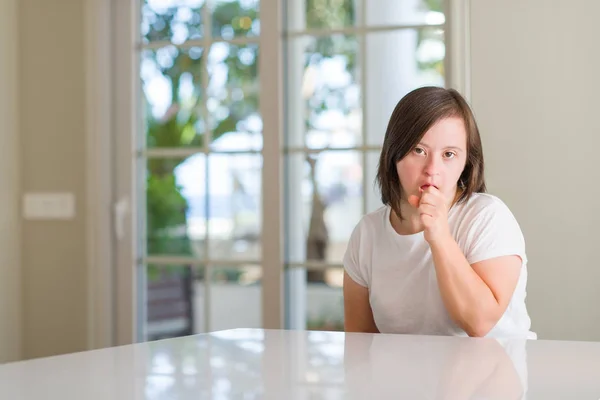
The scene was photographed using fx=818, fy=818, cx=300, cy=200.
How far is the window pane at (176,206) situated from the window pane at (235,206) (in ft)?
0.18

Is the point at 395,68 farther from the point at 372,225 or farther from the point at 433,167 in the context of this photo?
the point at 433,167

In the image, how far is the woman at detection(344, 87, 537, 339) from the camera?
1580mm

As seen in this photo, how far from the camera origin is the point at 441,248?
1.58m

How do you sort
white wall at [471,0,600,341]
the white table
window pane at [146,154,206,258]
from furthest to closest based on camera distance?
window pane at [146,154,206,258], white wall at [471,0,600,341], the white table

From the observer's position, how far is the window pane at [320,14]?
3277 millimetres

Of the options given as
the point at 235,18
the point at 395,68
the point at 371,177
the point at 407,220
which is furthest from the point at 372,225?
the point at 235,18

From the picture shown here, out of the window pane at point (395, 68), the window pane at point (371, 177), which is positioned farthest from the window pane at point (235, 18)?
the window pane at point (371, 177)

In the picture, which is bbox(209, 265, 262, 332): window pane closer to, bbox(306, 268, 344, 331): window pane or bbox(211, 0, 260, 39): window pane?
bbox(306, 268, 344, 331): window pane

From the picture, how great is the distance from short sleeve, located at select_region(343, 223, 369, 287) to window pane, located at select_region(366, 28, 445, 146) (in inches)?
54.7

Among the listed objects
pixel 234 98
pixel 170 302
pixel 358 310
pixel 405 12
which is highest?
pixel 405 12

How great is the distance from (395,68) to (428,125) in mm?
1603

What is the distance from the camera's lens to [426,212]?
1610mm

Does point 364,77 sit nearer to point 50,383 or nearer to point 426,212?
point 426,212

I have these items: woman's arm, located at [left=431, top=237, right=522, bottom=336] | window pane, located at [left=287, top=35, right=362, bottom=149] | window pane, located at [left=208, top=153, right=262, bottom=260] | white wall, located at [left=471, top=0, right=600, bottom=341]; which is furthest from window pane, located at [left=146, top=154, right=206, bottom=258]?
woman's arm, located at [left=431, top=237, right=522, bottom=336]
